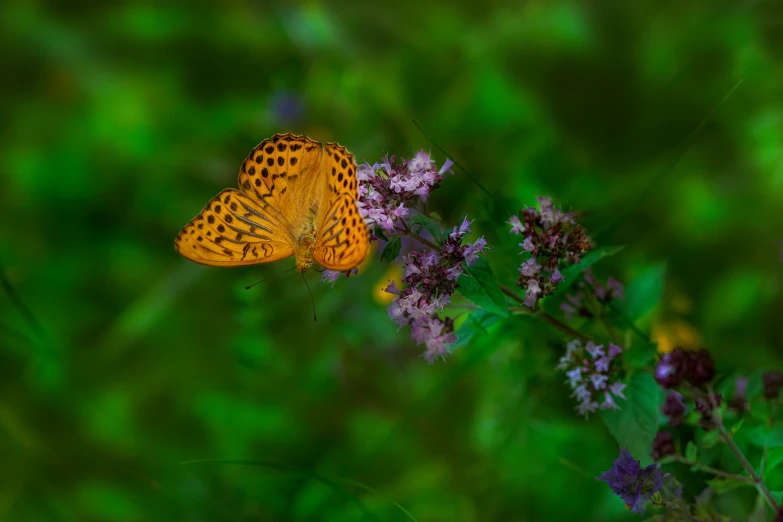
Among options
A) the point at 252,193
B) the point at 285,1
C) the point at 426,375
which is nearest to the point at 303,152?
the point at 252,193

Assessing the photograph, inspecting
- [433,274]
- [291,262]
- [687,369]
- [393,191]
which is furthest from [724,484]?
[291,262]

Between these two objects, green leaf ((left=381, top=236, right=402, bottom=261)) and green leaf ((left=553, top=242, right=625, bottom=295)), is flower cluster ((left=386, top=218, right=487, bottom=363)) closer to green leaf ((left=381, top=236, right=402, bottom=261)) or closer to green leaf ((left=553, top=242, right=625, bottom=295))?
green leaf ((left=381, top=236, right=402, bottom=261))

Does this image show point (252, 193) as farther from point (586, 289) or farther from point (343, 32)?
point (343, 32)

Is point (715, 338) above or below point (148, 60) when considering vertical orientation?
below

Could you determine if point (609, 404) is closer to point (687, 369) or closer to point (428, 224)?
point (687, 369)

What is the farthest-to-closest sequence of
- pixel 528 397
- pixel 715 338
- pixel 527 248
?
1. pixel 715 338
2. pixel 528 397
3. pixel 527 248

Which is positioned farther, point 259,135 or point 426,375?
point 259,135

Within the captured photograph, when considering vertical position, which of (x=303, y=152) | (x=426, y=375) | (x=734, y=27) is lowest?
(x=303, y=152)
